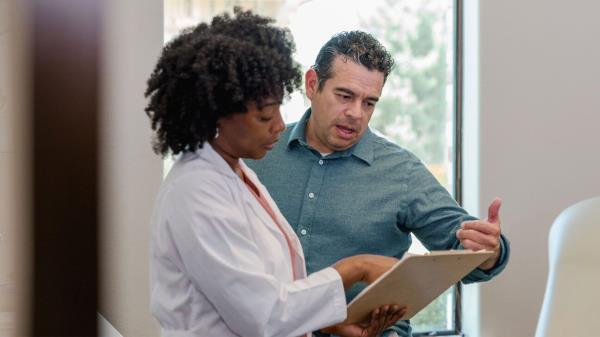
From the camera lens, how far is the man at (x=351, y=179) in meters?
1.93

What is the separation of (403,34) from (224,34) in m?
1.71

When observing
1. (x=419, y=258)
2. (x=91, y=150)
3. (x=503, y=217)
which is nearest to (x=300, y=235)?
(x=419, y=258)

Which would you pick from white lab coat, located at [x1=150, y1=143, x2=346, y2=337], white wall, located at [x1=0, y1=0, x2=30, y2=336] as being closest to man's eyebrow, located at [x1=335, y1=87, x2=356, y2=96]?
white lab coat, located at [x1=150, y1=143, x2=346, y2=337]

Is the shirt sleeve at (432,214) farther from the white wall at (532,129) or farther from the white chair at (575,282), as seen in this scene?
the white wall at (532,129)

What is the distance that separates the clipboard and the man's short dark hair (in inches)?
23.1

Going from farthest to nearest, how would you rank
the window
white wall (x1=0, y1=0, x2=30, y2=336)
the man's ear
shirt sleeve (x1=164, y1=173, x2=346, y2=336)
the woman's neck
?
the window → the man's ear → the woman's neck → shirt sleeve (x1=164, y1=173, x2=346, y2=336) → white wall (x1=0, y1=0, x2=30, y2=336)

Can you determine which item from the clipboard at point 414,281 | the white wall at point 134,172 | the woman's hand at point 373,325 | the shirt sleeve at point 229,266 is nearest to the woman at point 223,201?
the shirt sleeve at point 229,266

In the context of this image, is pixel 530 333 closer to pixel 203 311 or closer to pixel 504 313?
pixel 504 313

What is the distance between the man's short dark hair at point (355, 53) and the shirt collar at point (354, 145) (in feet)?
0.36

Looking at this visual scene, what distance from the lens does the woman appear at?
1251mm

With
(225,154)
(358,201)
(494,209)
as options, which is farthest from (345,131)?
(225,154)

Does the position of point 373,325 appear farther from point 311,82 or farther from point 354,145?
point 311,82

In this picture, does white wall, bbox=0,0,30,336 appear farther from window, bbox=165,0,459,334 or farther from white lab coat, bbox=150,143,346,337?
window, bbox=165,0,459,334

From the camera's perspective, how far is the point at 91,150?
1.67 ft
